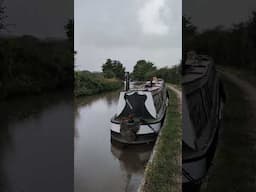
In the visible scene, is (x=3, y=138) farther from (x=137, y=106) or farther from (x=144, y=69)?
(x=144, y=69)

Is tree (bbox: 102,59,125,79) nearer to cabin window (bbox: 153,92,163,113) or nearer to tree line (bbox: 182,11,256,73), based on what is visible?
cabin window (bbox: 153,92,163,113)

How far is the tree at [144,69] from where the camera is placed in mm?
3031

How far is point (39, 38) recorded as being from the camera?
10.2ft

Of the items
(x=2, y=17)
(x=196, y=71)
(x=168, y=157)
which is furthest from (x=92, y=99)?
(x=2, y=17)

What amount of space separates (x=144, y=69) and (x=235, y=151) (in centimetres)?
105

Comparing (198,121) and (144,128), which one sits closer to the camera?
(198,121)

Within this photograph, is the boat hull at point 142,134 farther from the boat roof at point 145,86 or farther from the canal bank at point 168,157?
the boat roof at point 145,86

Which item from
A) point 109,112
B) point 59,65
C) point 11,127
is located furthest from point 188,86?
point 11,127

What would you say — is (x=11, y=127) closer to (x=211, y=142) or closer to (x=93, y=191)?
(x=93, y=191)

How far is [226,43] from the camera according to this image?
296 centimetres

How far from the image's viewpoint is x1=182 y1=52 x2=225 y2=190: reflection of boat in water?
2.93 m

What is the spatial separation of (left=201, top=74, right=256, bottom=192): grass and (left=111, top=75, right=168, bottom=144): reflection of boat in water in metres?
0.57

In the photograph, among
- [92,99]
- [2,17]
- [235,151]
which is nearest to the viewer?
[235,151]

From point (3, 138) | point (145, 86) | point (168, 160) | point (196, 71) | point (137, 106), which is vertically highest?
point (196, 71)
